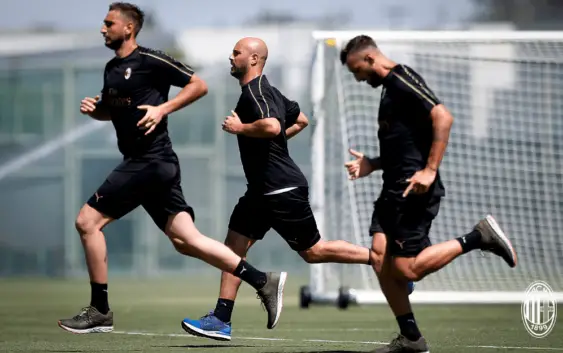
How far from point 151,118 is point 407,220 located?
197cm

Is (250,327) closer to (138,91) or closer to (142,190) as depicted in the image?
(142,190)

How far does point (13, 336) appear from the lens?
9.90 metres

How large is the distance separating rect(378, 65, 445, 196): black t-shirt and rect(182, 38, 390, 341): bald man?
3.22 feet

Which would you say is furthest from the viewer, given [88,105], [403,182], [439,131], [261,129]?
[88,105]

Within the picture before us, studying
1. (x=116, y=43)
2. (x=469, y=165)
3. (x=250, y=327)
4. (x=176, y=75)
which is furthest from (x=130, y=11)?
(x=469, y=165)

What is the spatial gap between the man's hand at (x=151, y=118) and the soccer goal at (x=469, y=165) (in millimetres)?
4754

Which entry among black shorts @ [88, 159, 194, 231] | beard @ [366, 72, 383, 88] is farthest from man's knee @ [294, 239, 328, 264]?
beard @ [366, 72, 383, 88]

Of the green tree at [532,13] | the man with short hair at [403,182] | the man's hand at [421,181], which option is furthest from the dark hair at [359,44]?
the green tree at [532,13]

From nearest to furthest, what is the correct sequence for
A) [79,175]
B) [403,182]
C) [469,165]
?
[403,182]
[469,165]
[79,175]

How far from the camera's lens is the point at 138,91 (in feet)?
28.6

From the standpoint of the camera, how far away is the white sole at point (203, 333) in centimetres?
845

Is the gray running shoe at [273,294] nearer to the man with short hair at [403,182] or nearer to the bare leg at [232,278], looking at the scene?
Answer: the bare leg at [232,278]

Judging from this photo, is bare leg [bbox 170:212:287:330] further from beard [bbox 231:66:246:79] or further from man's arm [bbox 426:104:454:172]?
man's arm [bbox 426:104:454:172]

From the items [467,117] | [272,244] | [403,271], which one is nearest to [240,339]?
[403,271]
